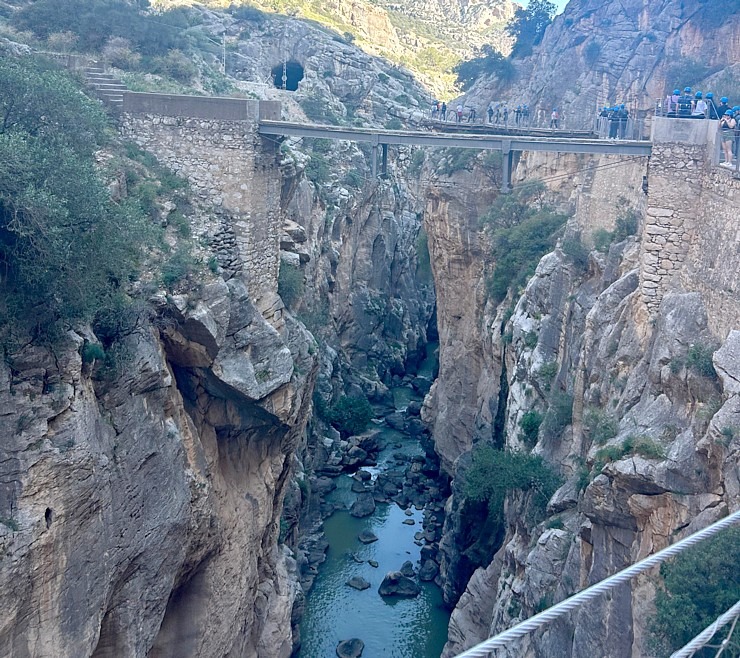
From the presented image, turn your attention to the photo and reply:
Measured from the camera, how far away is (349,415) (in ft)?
120

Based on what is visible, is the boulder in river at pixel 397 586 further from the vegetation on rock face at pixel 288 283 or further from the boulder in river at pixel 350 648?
the vegetation on rock face at pixel 288 283

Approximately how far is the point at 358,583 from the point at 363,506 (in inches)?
198

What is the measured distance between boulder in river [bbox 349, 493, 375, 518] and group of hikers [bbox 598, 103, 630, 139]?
50.0 feet

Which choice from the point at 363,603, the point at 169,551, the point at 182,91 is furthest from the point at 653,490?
the point at 182,91

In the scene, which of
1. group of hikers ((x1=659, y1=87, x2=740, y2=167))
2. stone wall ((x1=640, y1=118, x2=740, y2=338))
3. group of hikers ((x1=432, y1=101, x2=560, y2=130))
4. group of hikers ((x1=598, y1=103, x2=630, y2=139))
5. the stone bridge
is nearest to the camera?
group of hikers ((x1=659, y1=87, x2=740, y2=167))

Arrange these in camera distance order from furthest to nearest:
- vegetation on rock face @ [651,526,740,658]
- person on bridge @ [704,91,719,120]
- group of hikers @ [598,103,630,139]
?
group of hikers @ [598,103,630,139], person on bridge @ [704,91,719,120], vegetation on rock face @ [651,526,740,658]

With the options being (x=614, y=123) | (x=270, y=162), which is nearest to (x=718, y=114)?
(x=614, y=123)

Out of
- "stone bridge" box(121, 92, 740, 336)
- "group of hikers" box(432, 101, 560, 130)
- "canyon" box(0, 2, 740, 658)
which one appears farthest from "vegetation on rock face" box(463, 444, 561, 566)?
"group of hikers" box(432, 101, 560, 130)

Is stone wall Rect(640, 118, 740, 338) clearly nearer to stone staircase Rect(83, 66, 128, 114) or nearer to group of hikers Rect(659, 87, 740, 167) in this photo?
group of hikers Rect(659, 87, 740, 167)

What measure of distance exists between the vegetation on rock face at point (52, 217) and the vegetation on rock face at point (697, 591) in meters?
9.55

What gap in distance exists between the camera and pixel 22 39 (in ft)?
79.9

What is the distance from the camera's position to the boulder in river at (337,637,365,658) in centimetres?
2225

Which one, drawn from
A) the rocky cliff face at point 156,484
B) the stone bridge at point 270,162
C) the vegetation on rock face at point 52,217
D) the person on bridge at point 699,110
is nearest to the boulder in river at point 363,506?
the rocky cliff face at point 156,484

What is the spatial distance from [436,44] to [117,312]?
62145 mm
